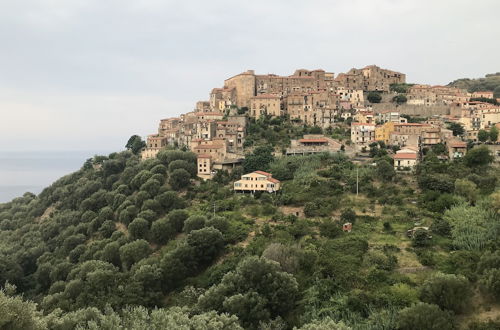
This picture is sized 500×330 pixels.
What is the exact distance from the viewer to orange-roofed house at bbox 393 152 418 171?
1599 inches

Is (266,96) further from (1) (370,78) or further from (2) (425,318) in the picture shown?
(2) (425,318)

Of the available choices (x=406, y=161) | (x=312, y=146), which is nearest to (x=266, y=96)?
(x=312, y=146)

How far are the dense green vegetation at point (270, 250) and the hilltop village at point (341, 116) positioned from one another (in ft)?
8.04

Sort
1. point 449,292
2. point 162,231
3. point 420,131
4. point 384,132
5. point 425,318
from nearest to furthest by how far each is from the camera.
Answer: point 425,318, point 449,292, point 162,231, point 420,131, point 384,132

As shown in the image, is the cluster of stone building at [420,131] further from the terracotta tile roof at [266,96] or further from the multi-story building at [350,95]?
the terracotta tile roof at [266,96]

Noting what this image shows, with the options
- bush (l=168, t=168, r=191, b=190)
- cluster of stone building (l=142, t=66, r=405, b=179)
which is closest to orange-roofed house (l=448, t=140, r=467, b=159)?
A: cluster of stone building (l=142, t=66, r=405, b=179)

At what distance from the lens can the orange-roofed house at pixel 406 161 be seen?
40.6 meters

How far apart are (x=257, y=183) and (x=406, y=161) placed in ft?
Result: 49.4

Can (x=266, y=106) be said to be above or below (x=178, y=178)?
above

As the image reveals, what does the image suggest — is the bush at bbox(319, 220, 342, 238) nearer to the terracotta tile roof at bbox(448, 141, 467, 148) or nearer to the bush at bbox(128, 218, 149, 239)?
the bush at bbox(128, 218, 149, 239)

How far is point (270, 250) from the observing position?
27.0 m

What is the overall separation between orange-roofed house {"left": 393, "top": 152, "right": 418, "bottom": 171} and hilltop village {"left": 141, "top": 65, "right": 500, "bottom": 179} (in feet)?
0.30

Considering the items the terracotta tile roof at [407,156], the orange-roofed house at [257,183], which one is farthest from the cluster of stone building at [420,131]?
the orange-roofed house at [257,183]

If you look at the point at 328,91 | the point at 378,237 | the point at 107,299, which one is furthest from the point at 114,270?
A: the point at 328,91
